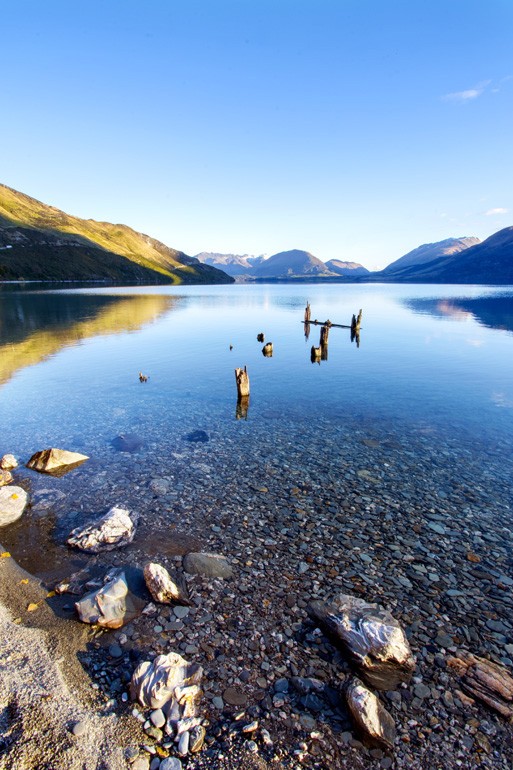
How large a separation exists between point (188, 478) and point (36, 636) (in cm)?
922

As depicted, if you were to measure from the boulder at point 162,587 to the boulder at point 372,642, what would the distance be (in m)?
3.87

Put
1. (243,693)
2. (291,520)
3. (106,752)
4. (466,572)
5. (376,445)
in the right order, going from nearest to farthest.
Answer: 1. (106,752)
2. (243,693)
3. (466,572)
4. (291,520)
5. (376,445)

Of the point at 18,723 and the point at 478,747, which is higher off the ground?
the point at 18,723

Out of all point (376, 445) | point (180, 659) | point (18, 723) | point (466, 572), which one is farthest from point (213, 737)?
point (376, 445)

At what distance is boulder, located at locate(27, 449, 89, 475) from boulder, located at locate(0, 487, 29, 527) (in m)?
2.17

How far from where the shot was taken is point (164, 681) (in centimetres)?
775

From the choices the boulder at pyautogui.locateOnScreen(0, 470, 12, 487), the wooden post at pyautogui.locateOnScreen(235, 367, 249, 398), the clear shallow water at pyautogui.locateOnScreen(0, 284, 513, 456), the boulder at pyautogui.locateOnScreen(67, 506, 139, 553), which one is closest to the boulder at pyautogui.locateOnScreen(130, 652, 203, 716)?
the boulder at pyautogui.locateOnScreen(67, 506, 139, 553)

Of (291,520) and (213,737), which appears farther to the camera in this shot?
(291,520)

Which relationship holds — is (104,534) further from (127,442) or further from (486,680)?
(486,680)

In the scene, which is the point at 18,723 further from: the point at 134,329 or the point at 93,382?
the point at 134,329

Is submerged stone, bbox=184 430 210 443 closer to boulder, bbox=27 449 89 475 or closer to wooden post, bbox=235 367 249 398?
boulder, bbox=27 449 89 475

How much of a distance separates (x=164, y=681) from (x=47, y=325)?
262 ft

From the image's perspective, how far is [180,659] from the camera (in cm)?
839

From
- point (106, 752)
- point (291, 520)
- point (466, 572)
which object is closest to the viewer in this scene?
point (106, 752)
